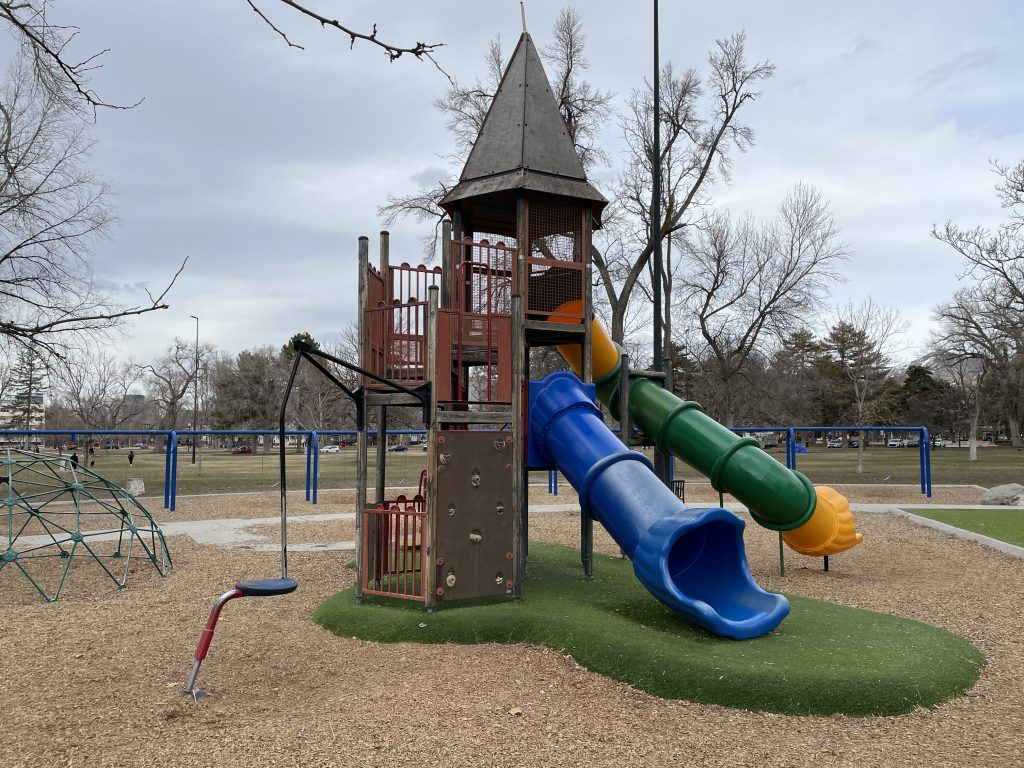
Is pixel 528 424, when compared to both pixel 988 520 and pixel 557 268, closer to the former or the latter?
pixel 557 268

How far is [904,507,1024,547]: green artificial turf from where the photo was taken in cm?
1282

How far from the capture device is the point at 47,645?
6355 mm

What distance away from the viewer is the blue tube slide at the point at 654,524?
19.5 feet

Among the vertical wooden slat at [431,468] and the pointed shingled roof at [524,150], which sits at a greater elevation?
the pointed shingled roof at [524,150]

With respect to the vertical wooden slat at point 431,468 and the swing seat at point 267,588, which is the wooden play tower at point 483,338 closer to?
the vertical wooden slat at point 431,468

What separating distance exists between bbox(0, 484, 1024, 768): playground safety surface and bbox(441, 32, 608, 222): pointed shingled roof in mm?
4834

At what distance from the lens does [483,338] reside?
25.3ft

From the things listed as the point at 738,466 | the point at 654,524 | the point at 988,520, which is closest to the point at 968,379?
the point at 988,520

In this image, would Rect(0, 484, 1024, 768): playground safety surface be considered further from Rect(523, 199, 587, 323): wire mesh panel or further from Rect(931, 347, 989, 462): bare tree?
Rect(931, 347, 989, 462): bare tree

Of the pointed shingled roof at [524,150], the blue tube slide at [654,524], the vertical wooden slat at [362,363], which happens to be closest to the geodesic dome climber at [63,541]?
the vertical wooden slat at [362,363]

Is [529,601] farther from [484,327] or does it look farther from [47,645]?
[47,645]

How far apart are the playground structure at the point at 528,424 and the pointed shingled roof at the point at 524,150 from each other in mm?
22

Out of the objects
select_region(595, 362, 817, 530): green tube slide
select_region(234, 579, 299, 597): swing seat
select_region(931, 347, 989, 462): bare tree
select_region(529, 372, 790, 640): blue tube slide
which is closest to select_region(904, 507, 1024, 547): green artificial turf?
select_region(595, 362, 817, 530): green tube slide

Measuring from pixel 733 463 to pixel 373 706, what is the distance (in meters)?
4.48
